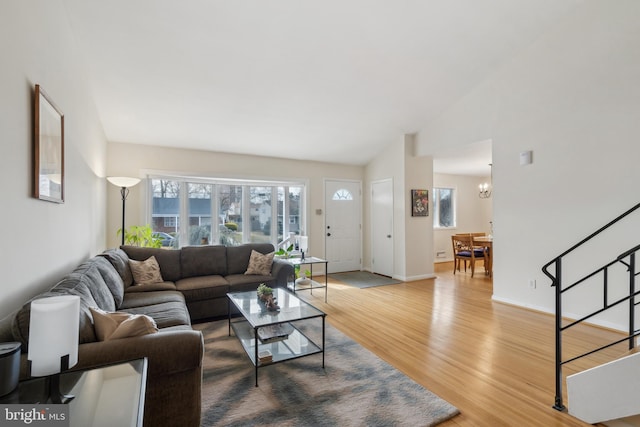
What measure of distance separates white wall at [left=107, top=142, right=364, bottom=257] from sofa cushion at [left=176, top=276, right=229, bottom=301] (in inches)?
73.8

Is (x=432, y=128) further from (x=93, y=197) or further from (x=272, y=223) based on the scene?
(x=93, y=197)

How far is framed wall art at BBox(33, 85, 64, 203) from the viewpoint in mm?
1926

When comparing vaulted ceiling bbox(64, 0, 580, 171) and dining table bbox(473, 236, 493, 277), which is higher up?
vaulted ceiling bbox(64, 0, 580, 171)

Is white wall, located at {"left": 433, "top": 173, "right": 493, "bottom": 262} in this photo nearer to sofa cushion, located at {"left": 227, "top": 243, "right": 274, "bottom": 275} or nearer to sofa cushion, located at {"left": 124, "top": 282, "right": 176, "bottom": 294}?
sofa cushion, located at {"left": 227, "top": 243, "right": 274, "bottom": 275}

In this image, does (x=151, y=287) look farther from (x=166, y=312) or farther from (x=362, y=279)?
(x=362, y=279)

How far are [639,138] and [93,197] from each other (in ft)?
20.0

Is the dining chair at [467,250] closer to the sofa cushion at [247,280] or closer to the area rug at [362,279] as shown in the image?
the area rug at [362,279]

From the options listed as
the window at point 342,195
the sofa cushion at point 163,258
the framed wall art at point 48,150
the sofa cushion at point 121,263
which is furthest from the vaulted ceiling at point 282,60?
the sofa cushion at point 121,263

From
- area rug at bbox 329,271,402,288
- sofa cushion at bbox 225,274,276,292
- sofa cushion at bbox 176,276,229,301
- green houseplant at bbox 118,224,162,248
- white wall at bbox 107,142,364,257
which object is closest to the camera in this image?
sofa cushion at bbox 176,276,229,301

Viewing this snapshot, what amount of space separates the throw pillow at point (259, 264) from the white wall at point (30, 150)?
185cm

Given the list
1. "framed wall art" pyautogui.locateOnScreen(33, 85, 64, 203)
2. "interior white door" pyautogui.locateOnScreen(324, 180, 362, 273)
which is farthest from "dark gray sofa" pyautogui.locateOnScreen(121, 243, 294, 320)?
"interior white door" pyautogui.locateOnScreen(324, 180, 362, 273)

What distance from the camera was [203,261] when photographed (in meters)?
4.07

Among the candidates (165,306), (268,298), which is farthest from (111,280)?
(268,298)

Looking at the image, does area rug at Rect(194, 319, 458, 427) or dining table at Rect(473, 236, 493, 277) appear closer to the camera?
area rug at Rect(194, 319, 458, 427)
